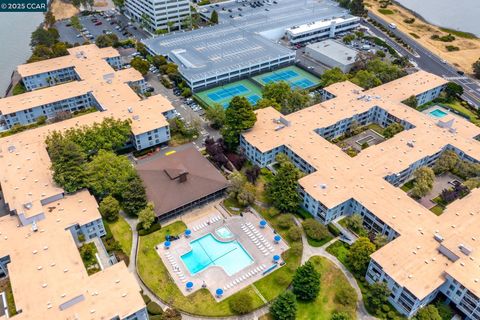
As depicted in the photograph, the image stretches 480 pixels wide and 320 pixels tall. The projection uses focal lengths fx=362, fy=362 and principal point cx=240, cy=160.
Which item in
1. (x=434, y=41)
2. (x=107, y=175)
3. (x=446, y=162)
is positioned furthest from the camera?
(x=434, y=41)

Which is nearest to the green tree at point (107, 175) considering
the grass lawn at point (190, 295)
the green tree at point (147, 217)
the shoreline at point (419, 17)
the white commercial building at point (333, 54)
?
the green tree at point (147, 217)

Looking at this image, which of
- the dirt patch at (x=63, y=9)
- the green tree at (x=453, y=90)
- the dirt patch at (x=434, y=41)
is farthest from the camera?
the dirt patch at (x=63, y=9)

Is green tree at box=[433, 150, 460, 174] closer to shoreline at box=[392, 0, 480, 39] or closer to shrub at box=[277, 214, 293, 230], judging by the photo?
shrub at box=[277, 214, 293, 230]

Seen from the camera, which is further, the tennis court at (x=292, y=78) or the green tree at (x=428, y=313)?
the tennis court at (x=292, y=78)

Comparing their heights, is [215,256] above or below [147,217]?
below

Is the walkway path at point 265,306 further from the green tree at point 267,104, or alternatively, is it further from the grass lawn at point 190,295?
the green tree at point 267,104

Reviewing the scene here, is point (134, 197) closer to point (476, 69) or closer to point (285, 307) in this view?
point (285, 307)

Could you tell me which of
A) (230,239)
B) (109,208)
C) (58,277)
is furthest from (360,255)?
(58,277)

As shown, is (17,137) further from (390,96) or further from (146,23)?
(390,96)
